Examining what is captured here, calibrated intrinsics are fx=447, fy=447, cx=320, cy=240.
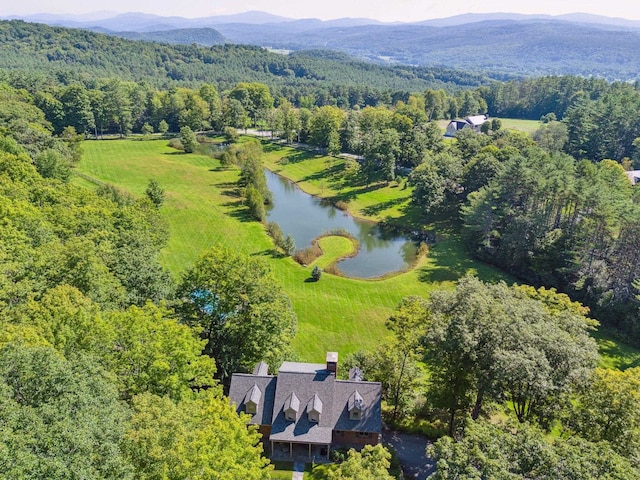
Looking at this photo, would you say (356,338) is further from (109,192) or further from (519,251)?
(109,192)

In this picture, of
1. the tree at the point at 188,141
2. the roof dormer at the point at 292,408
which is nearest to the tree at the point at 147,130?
the tree at the point at 188,141

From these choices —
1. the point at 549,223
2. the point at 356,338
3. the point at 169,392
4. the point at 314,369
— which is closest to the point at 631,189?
the point at 549,223

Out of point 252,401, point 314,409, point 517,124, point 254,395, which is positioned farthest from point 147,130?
point 517,124

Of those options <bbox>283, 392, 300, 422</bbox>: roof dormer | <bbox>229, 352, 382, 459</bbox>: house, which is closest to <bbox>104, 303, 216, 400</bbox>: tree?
<bbox>229, 352, 382, 459</bbox>: house

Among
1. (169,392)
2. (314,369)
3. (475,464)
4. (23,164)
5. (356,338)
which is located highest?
(23,164)

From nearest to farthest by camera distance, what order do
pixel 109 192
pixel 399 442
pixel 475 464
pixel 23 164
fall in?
pixel 475 464, pixel 399 442, pixel 23 164, pixel 109 192
